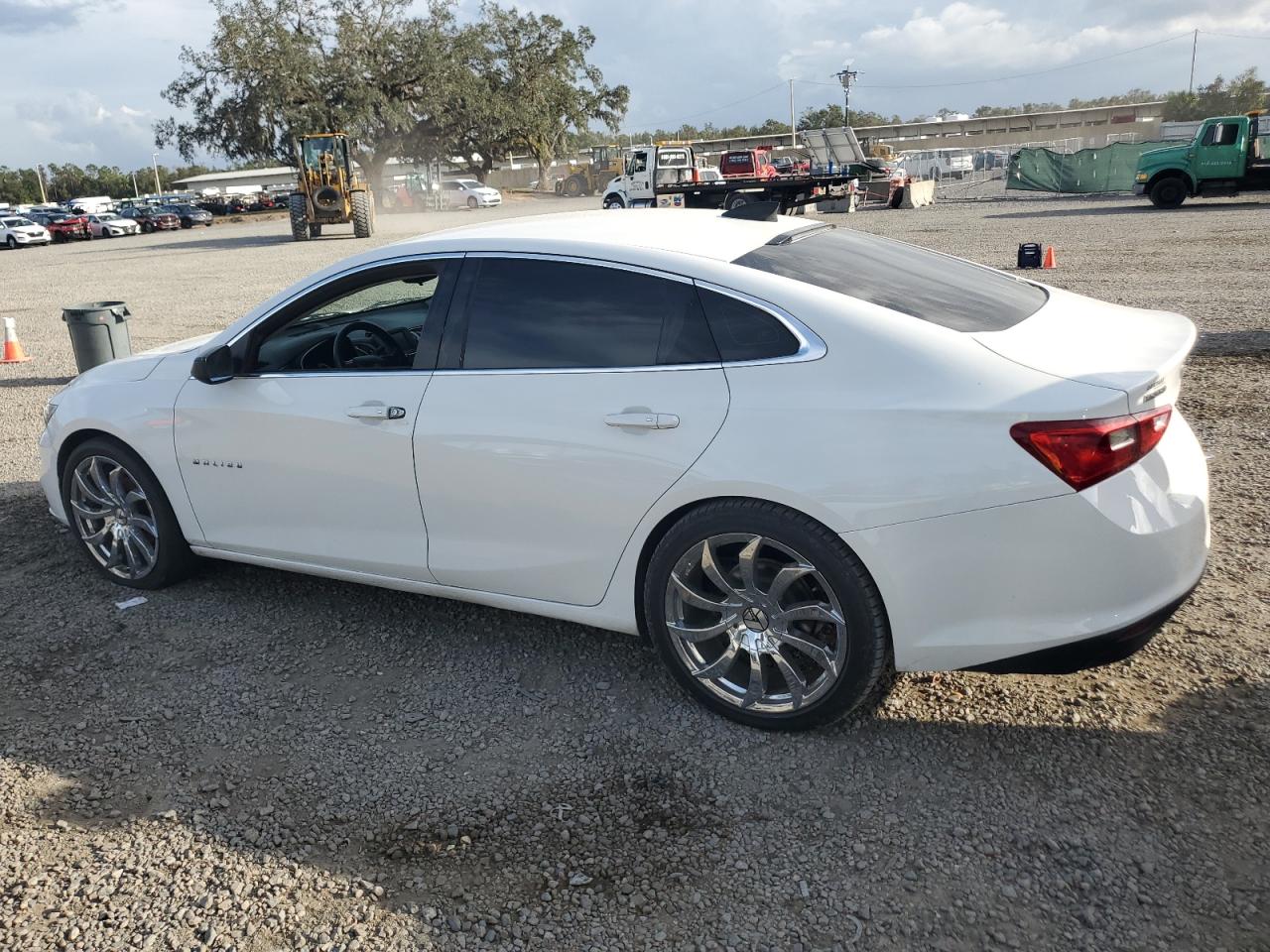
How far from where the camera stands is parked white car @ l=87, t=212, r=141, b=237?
160 ft

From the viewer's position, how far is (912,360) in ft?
9.82

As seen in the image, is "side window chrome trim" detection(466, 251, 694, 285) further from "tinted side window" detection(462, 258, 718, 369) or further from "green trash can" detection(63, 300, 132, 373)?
"green trash can" detection(63, 300, 132, 373)

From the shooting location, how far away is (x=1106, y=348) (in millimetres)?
3107

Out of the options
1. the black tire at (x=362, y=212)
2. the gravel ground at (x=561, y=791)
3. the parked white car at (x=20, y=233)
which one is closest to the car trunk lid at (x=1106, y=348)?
the gravel ground at (x=561, y=791)

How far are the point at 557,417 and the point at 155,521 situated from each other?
7.48 feet

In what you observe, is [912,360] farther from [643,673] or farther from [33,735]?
[33,735]

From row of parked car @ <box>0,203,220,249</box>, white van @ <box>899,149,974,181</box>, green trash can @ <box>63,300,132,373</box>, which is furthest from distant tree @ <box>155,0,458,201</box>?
green trash can @ <box>63,300,132,373</box>

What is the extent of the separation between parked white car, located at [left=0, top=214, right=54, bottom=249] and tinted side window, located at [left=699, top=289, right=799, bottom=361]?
1878 inches

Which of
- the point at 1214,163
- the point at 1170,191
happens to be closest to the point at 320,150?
the point at 1170,191

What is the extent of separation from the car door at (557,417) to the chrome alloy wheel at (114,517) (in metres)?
1.70

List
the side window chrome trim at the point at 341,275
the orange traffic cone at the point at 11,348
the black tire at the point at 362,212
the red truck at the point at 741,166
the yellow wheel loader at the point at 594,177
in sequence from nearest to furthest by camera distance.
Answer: the side window chrome trim at the point at 341,275 < the orange traffic cone at the point at 11,348 < the black tire at the point at 362,212 < the red truck at the point at 741,166 < the yellow wheel loader at the point at 594,177

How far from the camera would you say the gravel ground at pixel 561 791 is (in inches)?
102

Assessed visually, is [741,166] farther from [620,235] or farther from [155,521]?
[620,235]

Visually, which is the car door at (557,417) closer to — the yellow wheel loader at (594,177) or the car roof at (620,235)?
the car roof at (620,235)
